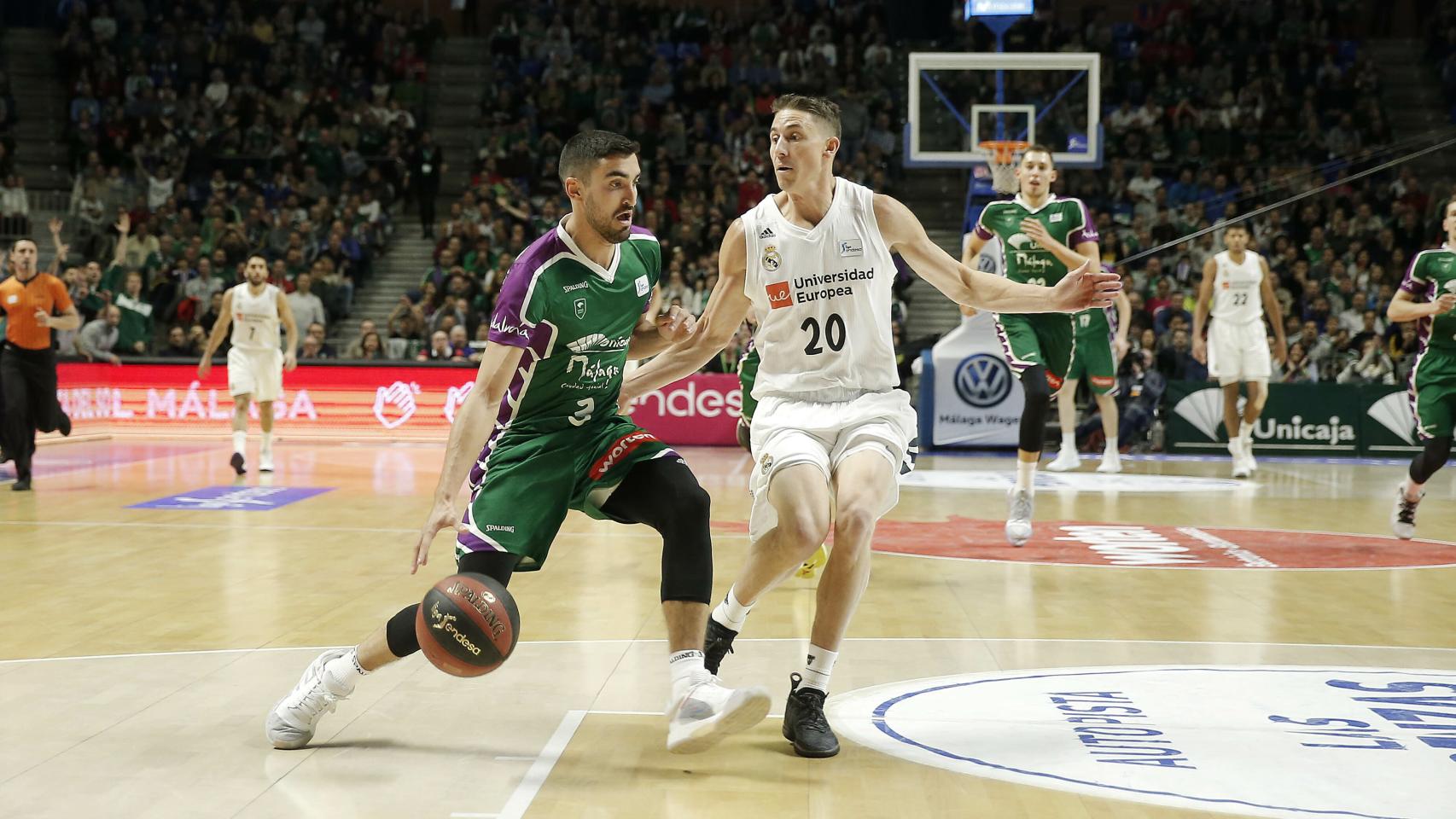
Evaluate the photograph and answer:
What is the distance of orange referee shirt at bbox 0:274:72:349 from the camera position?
11.9m

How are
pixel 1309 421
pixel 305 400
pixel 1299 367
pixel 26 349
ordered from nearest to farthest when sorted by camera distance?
1. pixel 26 349
2. pixel 1309 421
3. pixel 1299 367
4. pixel 305 400

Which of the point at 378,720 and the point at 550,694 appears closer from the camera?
the point at 378,720

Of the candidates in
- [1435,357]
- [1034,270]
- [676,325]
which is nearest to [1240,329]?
[1034,270]

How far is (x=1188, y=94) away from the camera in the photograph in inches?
908

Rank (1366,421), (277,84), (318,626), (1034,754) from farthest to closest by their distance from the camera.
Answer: (277,84), (1366,421), (318,626), (1034,754)

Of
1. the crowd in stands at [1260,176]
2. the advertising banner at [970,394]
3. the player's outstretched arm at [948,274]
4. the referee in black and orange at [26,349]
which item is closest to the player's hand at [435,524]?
the player's outstretched arm at [948,274]

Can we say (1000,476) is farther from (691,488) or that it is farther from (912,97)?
(691,488)

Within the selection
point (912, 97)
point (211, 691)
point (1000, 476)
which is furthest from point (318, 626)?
point (912, 97)

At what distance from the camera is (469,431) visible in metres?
4.21

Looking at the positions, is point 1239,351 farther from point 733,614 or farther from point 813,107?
point 733,614

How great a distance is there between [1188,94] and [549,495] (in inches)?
825

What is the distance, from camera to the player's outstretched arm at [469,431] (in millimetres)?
4051

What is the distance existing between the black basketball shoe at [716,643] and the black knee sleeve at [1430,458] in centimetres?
579

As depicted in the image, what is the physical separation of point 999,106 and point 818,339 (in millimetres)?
12725
